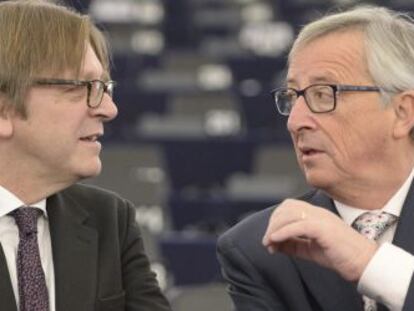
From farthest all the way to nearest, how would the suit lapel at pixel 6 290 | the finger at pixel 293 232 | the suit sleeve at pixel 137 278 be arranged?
1. the suit sleeve at pixel 137 278
2. the suit lapel at pixel 6 290
3. the finger at pixel 293 232

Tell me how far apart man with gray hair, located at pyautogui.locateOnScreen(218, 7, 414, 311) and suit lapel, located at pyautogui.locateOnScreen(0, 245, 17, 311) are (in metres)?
0.54

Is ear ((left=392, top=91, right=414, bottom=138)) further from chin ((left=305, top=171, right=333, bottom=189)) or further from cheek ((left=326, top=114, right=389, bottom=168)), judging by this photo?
chin ((left=305, top=171, right=333, bottom=189))

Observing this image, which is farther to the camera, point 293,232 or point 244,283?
point 244,283

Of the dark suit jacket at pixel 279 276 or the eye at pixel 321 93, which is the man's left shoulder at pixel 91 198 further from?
the eye at pixel 321 93

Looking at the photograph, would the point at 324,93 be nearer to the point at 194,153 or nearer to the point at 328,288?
the point at 328,288

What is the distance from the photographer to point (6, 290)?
3.11m

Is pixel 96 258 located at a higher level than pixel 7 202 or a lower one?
lower

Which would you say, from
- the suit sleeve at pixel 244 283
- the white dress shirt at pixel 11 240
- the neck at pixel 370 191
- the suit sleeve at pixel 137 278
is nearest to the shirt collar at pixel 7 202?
the white dress shirt at pixel 11 240

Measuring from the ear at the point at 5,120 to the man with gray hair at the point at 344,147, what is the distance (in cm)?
60

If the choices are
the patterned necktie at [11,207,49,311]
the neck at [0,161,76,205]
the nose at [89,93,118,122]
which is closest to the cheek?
the nose at [89,93,118,122]

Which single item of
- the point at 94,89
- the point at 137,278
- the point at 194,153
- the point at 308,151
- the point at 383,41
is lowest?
the point at 194,153

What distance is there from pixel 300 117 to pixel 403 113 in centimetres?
26

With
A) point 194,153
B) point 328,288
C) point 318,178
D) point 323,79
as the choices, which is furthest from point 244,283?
point 194,153

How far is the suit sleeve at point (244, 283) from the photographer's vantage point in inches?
127
